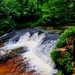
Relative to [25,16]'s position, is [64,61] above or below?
above

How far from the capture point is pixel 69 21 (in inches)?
758

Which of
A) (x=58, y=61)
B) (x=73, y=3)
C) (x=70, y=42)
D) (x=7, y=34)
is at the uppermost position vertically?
(x=73, y=3)

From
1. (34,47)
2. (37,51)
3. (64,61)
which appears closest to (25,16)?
(34,47)

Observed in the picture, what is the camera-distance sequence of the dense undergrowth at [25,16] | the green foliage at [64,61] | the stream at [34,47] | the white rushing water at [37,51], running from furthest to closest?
the dense undergrowth at [25,16] → the stream at [34,47] → the white rushing water at [37,51] → the green foliage at [64,61]

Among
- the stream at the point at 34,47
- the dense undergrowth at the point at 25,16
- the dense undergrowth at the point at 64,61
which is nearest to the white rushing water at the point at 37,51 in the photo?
the stream at the point at 34,47

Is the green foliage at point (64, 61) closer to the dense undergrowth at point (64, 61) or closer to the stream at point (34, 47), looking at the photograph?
the dense undergrowth at point (64, 61)

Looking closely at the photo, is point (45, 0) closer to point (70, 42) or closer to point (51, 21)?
point (51, 21)

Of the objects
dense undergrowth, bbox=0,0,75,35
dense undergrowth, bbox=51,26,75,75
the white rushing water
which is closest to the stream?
the white rushing water

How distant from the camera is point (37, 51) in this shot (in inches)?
508

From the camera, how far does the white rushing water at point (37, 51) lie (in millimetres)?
10219

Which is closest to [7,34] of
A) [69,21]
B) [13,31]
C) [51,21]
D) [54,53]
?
[13,31]

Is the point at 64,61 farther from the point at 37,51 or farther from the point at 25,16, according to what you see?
the point at 25,16

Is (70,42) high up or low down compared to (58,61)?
up

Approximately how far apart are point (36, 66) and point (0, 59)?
245 centimetres
